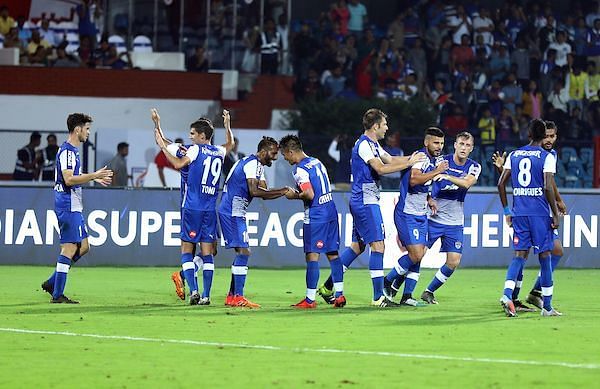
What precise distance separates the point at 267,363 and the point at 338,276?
15.8 ft

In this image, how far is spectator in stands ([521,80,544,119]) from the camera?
32.1 metres

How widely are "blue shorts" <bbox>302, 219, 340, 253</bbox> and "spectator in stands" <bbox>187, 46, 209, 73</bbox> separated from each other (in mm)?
16926

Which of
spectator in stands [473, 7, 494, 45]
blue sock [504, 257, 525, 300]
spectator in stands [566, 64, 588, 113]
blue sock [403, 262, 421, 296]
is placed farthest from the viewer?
spectator in stands [473, 7, 494, 45]

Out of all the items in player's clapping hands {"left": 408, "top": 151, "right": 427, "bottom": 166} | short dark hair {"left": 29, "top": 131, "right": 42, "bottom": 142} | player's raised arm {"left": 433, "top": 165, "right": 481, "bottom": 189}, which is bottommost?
player's raised arm {"left": 433, "top": 165, "right": 481, "bottom": 189}

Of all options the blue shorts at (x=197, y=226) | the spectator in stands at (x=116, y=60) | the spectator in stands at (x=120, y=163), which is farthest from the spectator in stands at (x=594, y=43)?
the blue shorts at (x=197, y=226)

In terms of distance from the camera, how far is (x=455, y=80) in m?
32.6

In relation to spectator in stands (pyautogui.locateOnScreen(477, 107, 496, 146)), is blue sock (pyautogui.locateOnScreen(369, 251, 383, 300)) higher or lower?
lower

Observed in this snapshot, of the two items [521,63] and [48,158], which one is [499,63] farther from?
[48,158]

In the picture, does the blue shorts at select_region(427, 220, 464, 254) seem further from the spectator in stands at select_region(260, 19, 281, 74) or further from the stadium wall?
the spectator in stands at select_region(260, 19, 281, 74)

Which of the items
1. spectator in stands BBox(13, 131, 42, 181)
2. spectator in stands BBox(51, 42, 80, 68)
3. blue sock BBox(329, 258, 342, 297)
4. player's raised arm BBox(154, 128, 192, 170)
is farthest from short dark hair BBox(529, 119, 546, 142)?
spectator in stands BBox(51, 42, 80, 68)

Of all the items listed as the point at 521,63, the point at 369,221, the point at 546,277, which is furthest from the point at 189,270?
the point at 521,63

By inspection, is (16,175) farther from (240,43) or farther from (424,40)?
(424,40)

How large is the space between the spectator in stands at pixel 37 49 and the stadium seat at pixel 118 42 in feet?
4.89

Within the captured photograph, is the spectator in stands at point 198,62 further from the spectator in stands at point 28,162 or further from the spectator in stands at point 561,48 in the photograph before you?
the spectator in stands at point 561,48
